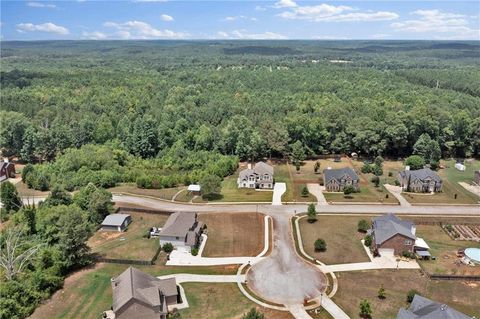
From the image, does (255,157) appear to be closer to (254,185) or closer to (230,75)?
(254,185)

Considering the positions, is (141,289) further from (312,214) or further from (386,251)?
(386,251)

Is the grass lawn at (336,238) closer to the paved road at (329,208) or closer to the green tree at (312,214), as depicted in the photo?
the green tree at (312,214)

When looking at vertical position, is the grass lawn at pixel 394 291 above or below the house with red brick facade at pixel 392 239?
below

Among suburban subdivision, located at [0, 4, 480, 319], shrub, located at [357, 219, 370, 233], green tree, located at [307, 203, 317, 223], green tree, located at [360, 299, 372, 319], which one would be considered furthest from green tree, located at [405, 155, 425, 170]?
green tree, located at [360, 299, 372, 319]

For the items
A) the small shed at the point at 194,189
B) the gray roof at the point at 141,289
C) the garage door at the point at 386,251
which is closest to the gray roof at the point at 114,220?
the small shed at the point at 194,189

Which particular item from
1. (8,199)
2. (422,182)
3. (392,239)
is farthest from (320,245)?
(8,199)
